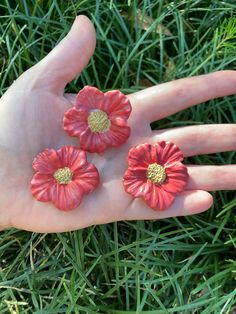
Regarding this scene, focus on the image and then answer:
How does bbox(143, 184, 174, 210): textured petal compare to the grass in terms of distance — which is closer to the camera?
bbox(143, 184, 174, 210): textured petal

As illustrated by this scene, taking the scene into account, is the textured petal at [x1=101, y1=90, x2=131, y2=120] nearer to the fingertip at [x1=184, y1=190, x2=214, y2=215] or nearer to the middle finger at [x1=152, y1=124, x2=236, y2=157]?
the middle finger at [x1=152, y1=124, x2=236, y2=157]

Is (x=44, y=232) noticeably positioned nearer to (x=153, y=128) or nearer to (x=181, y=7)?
(x=153, y=128)

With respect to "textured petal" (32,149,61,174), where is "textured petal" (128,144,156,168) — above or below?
below

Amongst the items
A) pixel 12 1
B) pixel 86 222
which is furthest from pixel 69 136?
pixel 12 1

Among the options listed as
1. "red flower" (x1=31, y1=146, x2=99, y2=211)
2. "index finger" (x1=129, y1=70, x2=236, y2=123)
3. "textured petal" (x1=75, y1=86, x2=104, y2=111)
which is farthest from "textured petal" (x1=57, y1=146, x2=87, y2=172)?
"index finger" (x1=129, y1=70, x2=236, y2=123)

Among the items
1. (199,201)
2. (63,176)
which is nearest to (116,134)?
(63,176)

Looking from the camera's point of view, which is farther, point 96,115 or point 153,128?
point 153,128

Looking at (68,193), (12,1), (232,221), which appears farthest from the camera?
(12,1)

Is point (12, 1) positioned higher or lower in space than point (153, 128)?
higher
